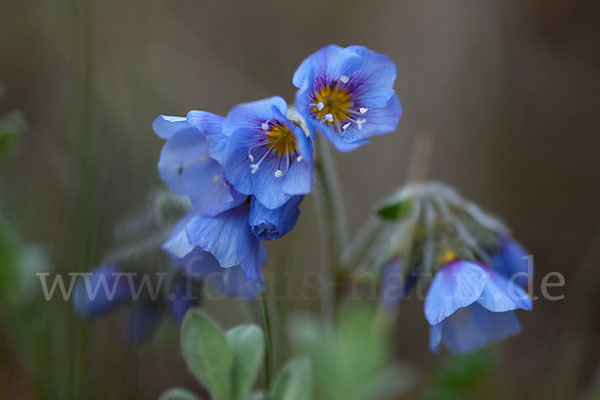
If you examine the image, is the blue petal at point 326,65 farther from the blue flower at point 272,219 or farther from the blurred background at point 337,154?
the blurred background at point 337,154

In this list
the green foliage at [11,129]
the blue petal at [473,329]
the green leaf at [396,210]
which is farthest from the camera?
the green foliage at [11,129]

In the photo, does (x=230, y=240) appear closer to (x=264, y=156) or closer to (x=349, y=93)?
(x=264, y=156)

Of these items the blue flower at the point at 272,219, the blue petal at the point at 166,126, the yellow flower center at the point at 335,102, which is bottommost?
the blue flower at the point at 272,219

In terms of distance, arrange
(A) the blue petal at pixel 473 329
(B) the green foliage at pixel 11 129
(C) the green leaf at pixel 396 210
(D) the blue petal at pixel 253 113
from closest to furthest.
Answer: (D) the blue petal at pixel 253 113, (A) the blue petal at pixel 473 329, (C) the green leaf at pixel 396 210, (B) the green foliage at pixel 11 129

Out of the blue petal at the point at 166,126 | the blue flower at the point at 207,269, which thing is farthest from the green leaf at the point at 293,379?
the blue petal at the point at 166,126

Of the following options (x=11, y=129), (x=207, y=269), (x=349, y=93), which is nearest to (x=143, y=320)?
(x=207, y=269)

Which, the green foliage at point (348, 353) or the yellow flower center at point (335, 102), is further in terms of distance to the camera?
the green foliage at point (348, 353)

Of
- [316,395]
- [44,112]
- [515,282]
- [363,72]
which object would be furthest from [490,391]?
[44,112]
